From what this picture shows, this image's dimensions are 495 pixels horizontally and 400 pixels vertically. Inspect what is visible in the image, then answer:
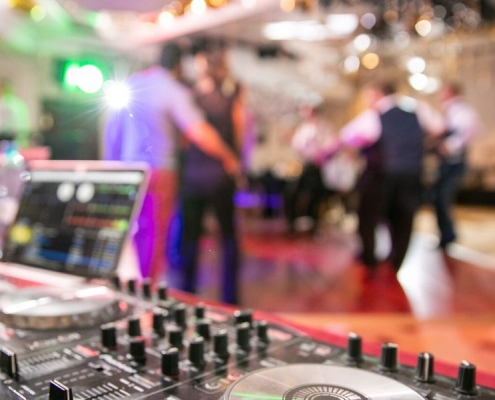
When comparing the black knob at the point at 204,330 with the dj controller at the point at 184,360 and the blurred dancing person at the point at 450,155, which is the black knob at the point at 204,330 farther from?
the blurred dancing person at the point at 450,155

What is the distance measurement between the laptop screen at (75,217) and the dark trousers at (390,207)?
325cm

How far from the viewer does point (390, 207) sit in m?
4.19

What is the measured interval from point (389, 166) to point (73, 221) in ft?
10.7

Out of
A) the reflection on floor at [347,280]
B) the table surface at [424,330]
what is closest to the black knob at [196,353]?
the table surface at [424,330]

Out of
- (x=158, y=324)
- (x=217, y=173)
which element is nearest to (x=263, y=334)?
(x=158, y=324)

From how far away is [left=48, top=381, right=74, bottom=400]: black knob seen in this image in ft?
1.67

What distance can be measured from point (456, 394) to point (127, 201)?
0.67 meters

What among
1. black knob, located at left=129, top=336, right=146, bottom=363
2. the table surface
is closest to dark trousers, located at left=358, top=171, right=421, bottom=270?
the table surface

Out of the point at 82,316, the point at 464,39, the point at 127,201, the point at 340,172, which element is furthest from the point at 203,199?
the point at 464,39

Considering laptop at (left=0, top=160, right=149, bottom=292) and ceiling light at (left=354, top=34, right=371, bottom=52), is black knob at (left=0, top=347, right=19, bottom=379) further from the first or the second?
ceiling light at (left=354, top=34, right=371, bottom=52)

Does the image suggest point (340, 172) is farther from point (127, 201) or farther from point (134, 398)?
point (134, 398)

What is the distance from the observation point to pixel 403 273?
4.05 meters

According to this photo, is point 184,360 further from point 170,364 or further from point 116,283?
point 116,283

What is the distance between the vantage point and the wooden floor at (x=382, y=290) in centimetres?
227
